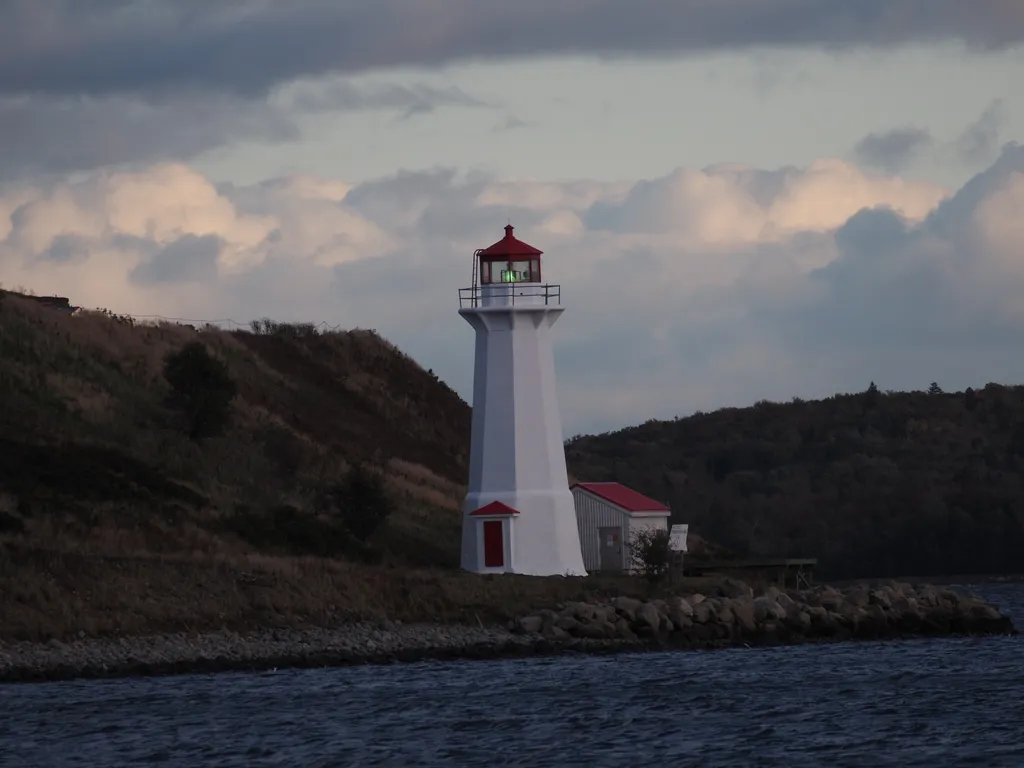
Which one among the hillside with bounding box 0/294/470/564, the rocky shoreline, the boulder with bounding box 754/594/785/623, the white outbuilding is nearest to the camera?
the rocky shoreline

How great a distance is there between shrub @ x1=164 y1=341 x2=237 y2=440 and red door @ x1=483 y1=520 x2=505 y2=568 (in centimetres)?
1050

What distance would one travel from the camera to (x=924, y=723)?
27.2m

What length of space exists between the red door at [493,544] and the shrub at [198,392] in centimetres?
1050

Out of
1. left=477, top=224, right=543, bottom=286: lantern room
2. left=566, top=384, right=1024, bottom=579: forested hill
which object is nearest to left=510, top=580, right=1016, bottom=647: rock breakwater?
left=477, top=224, right=543, bottom=286: lantern room

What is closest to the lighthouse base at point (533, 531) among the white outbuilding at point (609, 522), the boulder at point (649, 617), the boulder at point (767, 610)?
the boulder at point (649, 617)

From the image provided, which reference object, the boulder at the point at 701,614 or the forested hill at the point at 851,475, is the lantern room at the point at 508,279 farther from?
the forested hill at the point at 851,475

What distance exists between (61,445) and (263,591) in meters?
8.96

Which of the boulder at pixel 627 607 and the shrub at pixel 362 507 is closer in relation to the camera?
the boulder at pixel 627 607

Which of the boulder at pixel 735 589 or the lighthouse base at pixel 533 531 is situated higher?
the lighthouse base at pixel 533 531

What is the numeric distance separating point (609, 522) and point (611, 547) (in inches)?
22.3

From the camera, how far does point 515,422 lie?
40.8 meters

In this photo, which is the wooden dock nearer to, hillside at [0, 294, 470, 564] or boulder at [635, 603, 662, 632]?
hillside at [0, 294, 470, 564]

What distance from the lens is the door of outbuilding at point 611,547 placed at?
44.9 m

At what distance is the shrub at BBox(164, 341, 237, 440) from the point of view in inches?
1918
